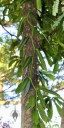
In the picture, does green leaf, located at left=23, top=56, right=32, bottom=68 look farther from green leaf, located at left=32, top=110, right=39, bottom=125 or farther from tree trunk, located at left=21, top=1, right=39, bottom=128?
green leaf, located at left=32, top=110, right=39, bottom=125

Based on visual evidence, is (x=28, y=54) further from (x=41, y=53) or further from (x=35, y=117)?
(x=35, y=117)

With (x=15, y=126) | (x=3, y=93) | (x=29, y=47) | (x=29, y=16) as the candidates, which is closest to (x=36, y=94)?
(x=29, y=47)

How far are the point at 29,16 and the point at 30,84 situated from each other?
0.27 m

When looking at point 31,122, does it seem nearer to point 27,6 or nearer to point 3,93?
point 27,6

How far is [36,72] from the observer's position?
1.08 metres

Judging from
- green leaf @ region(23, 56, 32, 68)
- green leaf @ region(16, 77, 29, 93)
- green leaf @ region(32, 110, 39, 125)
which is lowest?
green leaf @ region(32, 110, 39, 125)

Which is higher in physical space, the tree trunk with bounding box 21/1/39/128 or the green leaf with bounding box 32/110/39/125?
the tree trunk with bounding box 21/1/39/128

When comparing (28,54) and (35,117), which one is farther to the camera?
(28,54)

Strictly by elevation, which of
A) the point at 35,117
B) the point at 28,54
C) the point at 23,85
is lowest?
the point at 35,117

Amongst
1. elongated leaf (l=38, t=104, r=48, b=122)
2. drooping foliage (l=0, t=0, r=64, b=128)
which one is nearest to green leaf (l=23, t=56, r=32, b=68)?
drooping foliage (l=0, t=0, r=64, b=128)

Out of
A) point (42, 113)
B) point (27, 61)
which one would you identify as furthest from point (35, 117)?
point (27, 61)

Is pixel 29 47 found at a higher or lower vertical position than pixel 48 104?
higher

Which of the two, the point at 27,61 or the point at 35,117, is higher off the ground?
the point at 27,61

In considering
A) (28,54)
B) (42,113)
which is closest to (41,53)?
(28,54)
